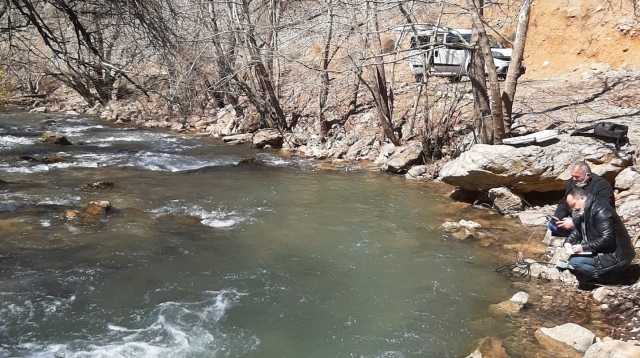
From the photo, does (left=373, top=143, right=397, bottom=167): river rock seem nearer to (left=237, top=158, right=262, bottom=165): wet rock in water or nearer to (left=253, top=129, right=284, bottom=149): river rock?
(left=237, top=158, right=262, bottom=165): wet rock in water

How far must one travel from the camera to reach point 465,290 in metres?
6.48

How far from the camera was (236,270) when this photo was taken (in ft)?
22.8

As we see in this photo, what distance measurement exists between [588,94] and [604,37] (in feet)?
12.5

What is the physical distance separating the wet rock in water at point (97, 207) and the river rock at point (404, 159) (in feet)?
22.8

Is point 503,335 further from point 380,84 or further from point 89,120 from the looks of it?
point 89,120

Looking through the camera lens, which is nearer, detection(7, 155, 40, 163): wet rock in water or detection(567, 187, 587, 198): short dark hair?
detection(567, 187, 587, 198): short dark hair

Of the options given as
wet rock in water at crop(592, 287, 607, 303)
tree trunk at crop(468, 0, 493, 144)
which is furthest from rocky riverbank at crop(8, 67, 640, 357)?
tree trunk at crop(468, 0, 493, 144)

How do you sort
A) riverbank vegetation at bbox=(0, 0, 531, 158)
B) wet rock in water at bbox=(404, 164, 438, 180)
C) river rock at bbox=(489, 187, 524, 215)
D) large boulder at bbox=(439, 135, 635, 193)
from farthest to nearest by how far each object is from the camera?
wet rock in water at bbox=(404, 164, 438, 180)
riverbank vegetation at bbox=(0, 0, 531, 158)
river rock at bbox=(489, 187, 524, 215)
large boulder at bbox=(439, 135, 635, 193)

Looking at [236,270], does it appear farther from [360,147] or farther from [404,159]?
[360,147]

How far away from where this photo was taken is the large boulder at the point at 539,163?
8789mm

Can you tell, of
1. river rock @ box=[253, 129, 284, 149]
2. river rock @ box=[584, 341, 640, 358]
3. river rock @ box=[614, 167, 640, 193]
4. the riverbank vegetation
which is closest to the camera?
river rock @ box=[584, 341, 640, 358]

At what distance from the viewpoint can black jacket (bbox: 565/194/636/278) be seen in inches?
227

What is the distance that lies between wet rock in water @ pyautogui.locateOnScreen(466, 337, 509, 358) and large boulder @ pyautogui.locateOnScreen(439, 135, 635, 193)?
Answer: 4.60m

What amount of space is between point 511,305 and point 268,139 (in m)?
11.8
